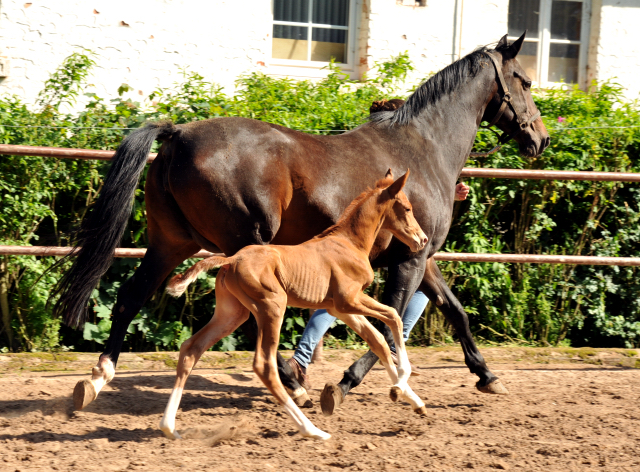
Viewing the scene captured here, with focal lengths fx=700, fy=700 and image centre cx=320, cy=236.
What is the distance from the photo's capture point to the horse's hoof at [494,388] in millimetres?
4359

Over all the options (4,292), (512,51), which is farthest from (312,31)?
(4,292)

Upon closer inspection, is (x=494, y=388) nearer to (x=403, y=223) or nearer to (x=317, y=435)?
(x=403, y=223)

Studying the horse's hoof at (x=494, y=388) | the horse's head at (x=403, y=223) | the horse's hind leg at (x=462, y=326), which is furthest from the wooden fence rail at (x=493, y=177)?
the horse's head at (x=403, y=223)

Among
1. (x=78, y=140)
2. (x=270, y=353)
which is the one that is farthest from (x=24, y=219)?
(x=270, y=353)

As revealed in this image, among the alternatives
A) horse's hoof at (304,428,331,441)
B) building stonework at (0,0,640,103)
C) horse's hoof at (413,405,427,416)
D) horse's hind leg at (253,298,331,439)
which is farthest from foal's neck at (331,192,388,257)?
building stonework at (0,0,640,103)

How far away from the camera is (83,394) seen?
3588 mm

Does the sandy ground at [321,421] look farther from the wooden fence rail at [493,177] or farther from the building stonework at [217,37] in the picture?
the building stonework at [217,37]

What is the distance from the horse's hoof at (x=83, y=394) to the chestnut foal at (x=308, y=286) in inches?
23.0

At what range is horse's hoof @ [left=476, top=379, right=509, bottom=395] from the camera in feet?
14.3

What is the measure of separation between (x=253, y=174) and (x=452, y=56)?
551 centimetres

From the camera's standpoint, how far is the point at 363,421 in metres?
3.71

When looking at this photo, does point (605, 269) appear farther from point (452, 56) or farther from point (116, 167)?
point (116, 167)

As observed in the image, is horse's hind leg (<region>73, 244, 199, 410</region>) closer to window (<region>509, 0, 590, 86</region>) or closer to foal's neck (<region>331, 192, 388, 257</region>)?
foal's neck (<region>331, 192, 388, 257</region>)

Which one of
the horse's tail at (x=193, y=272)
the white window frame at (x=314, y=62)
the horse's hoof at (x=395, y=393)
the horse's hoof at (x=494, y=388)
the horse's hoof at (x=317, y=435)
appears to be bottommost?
the horse's hoof at (x=494, y=388)
